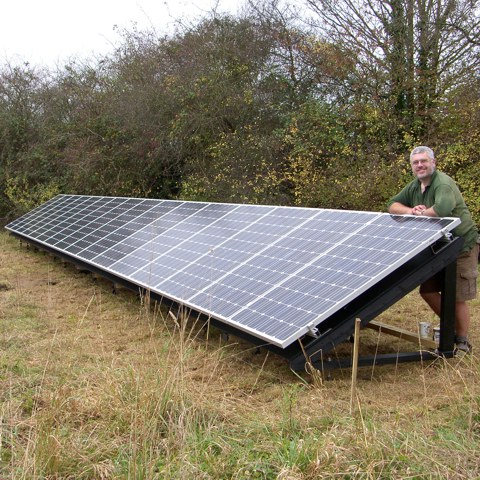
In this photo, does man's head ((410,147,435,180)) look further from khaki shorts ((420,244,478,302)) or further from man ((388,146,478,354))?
khaki shorts ((420,244,478,302))

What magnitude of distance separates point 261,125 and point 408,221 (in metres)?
10.1

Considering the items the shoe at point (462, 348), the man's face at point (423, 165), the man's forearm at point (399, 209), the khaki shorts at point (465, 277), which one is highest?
the man's face at point (423, 165)

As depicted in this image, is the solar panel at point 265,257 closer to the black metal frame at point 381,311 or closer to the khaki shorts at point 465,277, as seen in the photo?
the black metal frame at point 381,311

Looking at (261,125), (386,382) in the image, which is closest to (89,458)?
(386,382)

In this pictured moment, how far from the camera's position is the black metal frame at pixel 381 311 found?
5.54 metres

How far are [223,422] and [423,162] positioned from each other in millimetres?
3523

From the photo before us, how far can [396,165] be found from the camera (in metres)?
13.2

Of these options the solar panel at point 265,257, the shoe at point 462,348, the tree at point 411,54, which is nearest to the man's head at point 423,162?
the solar panel at point 265,257

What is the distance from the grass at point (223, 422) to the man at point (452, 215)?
0.66 metres

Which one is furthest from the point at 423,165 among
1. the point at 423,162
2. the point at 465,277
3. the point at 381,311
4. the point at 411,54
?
the point at 411,54

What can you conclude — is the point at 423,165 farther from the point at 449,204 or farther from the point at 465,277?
the point at 465,277

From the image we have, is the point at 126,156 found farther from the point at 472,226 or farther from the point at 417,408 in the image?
the point at 417,408

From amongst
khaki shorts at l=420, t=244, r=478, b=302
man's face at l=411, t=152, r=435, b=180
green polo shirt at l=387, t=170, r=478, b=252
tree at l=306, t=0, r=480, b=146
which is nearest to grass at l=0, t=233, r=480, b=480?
khaki shorts at l=420, t=244, r=478, b=302

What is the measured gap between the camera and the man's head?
645cm
